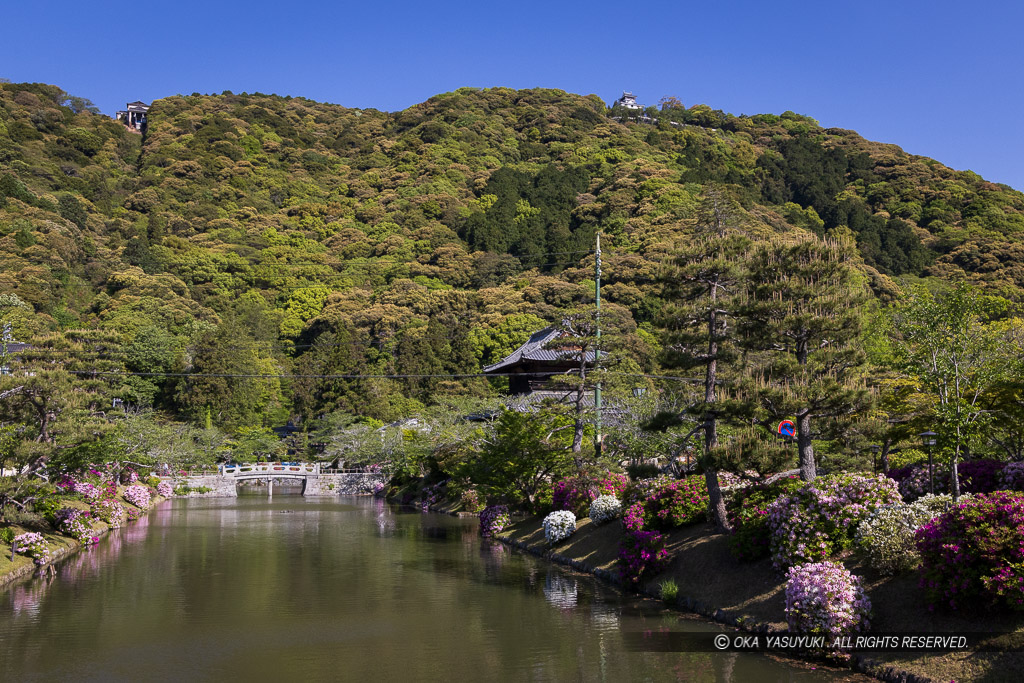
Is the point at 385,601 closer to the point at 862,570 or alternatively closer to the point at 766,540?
the point at 766,540

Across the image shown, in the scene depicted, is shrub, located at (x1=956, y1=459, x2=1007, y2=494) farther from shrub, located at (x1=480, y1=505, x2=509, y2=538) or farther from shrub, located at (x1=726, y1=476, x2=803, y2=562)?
shrub, located at (x1=480, y1=505, x2=509, y2=538)

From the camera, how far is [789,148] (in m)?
102

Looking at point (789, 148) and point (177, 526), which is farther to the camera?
point (789, 148)

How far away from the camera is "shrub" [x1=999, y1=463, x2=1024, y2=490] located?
13125 millimetres

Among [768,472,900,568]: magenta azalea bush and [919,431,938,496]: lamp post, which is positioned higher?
[919,431,938,496]: lamp post

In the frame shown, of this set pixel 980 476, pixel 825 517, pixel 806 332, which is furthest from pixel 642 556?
pixel 980 476

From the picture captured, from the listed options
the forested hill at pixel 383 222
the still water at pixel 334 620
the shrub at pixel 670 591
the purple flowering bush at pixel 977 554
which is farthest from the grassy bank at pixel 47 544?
the forested hill at pixel 383 222

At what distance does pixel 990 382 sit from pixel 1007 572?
5.78m

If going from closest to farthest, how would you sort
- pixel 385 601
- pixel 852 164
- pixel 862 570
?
pixel 862 570, pixel 385 601, pixel 852 164

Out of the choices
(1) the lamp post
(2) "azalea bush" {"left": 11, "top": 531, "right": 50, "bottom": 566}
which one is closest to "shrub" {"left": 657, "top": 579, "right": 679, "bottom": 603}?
(1) the lamp post

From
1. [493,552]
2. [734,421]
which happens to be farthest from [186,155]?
[734,421]

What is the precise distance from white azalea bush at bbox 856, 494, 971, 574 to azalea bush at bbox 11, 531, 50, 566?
A: 18636 millimetres

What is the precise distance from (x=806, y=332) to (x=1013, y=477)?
414cm

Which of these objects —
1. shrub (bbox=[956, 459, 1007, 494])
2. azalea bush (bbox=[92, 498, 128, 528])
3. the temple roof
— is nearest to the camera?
shrub (bbox=[956, 459, 1007, 494])
